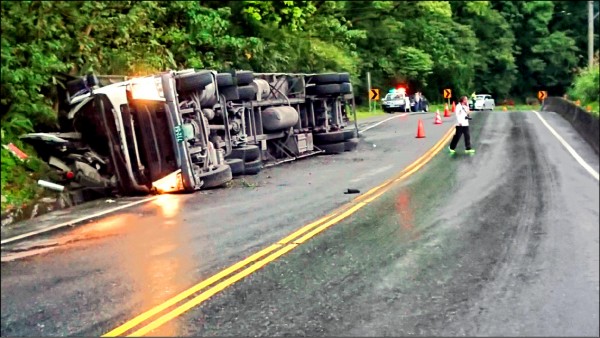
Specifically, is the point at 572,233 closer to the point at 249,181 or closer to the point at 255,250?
the point at 255,250

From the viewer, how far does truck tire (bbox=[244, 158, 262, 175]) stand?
25.2 feet

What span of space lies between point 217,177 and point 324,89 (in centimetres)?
283

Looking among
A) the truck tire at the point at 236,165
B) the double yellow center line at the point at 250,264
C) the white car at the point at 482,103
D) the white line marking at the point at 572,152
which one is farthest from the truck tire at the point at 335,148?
Result: the truck tire at the point at 236,165

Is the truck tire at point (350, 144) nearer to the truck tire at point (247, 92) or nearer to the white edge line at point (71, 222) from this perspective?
the white edge line at point (71, 222)

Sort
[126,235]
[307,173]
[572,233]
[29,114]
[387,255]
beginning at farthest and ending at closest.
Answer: [29,114] < [307,173] < [126,235] < [387,255] < [572,233]

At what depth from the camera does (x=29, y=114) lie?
26.9ft

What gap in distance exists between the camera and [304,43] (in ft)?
16.0

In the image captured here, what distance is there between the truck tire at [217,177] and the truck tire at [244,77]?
3.29 ft

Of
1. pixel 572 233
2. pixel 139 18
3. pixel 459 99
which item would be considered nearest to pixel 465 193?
pixel 459 99

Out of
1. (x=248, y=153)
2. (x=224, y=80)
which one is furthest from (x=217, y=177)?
(x=224, y=80)

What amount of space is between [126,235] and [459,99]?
10.1ft

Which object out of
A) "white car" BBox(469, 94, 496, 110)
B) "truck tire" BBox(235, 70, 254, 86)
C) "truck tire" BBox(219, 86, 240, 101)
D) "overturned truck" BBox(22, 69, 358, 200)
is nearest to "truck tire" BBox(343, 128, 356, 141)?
"overturned truck" BBox(22, 69, 358, 200)

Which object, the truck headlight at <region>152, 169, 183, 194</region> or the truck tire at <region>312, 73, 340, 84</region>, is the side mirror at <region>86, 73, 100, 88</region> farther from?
the truck tire at <region>312, 73, 340, 84</region>

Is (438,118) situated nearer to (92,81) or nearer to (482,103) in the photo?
(482,103)
